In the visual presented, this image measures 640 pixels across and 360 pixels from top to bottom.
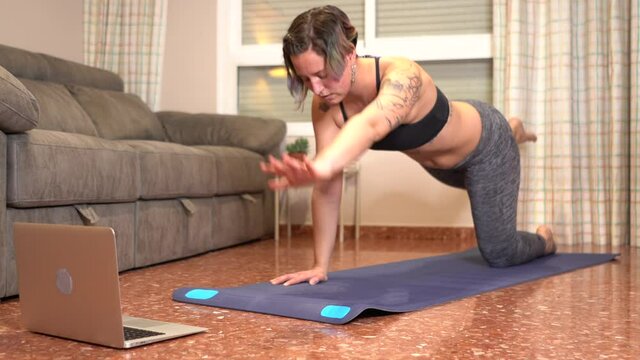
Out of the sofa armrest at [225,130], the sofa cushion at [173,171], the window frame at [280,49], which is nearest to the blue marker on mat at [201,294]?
the sofa cushion at [173,171]

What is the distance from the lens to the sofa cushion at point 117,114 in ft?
12.0

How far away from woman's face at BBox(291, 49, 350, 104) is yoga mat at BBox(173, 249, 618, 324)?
53cm

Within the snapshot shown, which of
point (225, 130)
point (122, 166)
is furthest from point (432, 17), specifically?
point (122, 166)

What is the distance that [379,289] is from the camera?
2.22 m

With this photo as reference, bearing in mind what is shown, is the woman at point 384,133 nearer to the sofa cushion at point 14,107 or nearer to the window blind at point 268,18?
the sofa cushion at point 14,107

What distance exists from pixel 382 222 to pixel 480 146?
202 cm

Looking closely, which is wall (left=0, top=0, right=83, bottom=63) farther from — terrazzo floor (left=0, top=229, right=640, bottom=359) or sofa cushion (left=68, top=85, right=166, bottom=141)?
terrazzo floor (left=0, top=229, right=640, bottom=359)

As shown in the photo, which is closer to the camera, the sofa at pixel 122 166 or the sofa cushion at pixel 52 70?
the sofa at pixel 122 166

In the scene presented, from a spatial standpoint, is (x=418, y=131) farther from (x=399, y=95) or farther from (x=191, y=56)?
(x=191, y=56)

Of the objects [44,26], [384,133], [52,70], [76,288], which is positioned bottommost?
[76,288]

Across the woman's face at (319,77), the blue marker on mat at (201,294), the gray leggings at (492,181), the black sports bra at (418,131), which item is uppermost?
the woman's face at (319,77)

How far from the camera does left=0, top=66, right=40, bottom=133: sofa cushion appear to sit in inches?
78.4

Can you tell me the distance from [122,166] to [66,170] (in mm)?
361

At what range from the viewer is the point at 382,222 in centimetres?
447
